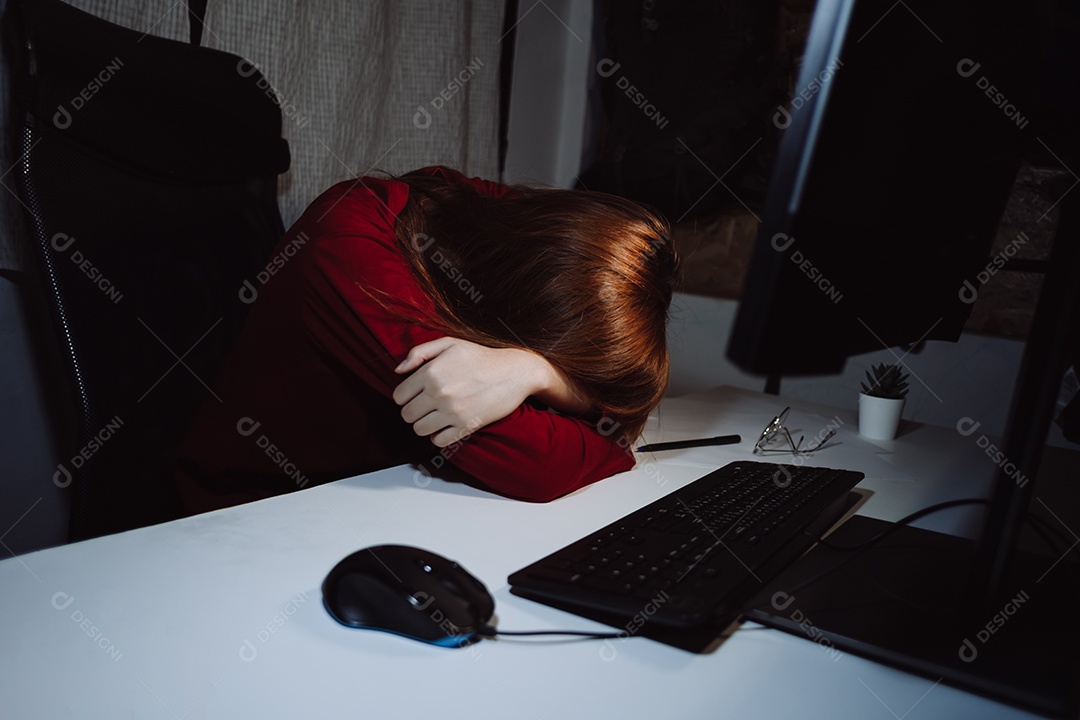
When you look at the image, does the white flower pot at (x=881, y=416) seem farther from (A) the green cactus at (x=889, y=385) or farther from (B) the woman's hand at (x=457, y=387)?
(B) the woman's hand at (x=457, y=387)

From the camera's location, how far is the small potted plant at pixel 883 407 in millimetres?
1247

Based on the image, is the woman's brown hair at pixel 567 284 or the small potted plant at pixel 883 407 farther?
the small potted plant at pixel 883 407

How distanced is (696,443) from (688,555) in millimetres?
521

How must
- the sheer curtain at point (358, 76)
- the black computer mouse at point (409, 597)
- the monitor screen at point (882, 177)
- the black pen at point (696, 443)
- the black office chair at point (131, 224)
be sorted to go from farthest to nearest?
the sheer curtain at point (358, 76), the black pen at point (696, 443), the black office chair at point (131, 224), the black computer mouse at point (409, 597), the monitor screen at point (882, 177)

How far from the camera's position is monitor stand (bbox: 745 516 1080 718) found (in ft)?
1.54

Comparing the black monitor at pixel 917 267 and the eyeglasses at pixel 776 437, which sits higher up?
the black monitor at pixel 917 267

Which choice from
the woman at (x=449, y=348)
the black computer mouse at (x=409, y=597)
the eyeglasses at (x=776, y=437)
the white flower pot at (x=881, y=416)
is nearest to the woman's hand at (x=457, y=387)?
the woman at (x=449, y=348)

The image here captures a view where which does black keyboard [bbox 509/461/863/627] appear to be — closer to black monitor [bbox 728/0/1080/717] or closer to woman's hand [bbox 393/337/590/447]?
black monitor [bbox 728/0/1080/717]

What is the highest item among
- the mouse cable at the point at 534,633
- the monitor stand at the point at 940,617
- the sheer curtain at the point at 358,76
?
the sheer curtain at the point at 358,76

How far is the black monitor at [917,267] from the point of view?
13.9 inches

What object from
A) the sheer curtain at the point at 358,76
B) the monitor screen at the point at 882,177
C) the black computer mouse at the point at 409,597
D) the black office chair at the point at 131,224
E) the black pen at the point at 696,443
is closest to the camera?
the monitor screen at the point at 882,177

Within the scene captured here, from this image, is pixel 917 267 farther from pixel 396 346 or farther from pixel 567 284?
pixel 396 346

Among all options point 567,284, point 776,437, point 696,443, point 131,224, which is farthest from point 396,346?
point 776,437

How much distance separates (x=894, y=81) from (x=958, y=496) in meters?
0.72
